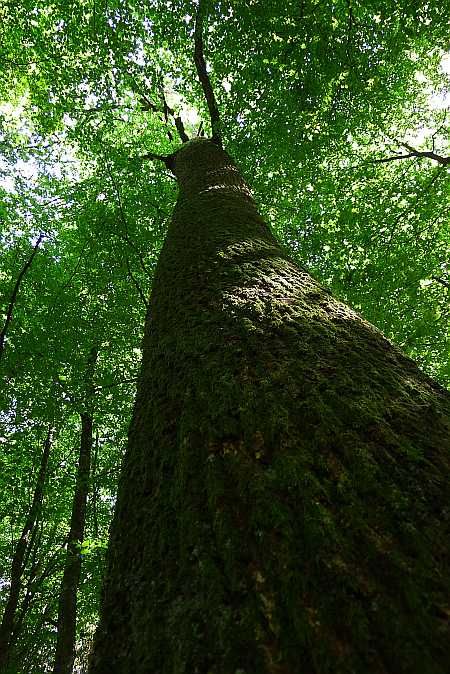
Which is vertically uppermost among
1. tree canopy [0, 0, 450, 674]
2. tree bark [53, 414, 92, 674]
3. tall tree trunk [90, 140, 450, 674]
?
tree canopy [0, 0, 450, 674]

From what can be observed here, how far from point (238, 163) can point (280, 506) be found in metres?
8.61

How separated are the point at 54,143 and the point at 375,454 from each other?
45.6 ft

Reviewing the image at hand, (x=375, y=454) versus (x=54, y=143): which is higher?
(x=54, y=143)

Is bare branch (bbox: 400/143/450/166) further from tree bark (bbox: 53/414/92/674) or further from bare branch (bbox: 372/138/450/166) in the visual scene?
tree bark (bbox: 53/414/92/674)

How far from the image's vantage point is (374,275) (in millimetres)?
8305

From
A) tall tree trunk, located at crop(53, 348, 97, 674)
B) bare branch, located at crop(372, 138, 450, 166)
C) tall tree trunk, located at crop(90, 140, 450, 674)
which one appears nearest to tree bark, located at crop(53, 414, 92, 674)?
tall tree trunk, located at crop(53, 348, 97, 674)

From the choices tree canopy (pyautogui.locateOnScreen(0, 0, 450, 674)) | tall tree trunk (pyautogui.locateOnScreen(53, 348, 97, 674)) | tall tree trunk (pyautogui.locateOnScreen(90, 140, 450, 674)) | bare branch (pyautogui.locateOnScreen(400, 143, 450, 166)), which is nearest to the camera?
tall tree trunk (pyautogui.locateOnScreen(90, 140, 450, 674))

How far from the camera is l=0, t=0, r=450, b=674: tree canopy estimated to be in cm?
643

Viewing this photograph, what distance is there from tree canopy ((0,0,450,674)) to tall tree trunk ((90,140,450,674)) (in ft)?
17.1

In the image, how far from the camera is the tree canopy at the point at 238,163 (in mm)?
6434

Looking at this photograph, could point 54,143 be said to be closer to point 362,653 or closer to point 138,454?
point 138,454

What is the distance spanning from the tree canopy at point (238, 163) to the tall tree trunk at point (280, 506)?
522 centimetres

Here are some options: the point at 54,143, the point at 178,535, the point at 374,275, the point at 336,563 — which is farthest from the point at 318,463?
the point at 54,143

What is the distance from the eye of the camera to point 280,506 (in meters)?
0.98
